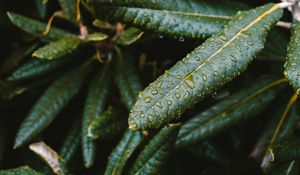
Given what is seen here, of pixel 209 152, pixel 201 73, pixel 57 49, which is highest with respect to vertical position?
pixel 201 73

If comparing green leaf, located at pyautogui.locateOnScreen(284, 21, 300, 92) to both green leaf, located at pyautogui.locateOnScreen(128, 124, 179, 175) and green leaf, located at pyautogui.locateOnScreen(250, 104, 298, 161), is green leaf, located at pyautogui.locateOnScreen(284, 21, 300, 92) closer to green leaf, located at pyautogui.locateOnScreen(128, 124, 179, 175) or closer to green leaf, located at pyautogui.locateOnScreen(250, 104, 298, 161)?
green leaf, located at pyautogui.locateOnScreen(128, 124, 179, 175)

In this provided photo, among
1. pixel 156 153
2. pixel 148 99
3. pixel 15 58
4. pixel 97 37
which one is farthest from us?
pixel 15 58

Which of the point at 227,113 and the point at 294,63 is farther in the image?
the point at 227,113

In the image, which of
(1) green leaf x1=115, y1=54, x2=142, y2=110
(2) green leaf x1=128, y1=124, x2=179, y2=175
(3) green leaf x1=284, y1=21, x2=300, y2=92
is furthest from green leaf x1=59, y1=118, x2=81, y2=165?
(3) green leaf x1=284, y1=21, x2=300, y2=92

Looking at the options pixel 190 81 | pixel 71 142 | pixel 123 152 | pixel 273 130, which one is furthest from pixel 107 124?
pixel 273 130

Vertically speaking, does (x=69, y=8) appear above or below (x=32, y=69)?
above

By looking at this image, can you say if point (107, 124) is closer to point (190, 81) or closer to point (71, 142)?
point (71, 142)

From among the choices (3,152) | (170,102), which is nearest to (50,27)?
(3,152)

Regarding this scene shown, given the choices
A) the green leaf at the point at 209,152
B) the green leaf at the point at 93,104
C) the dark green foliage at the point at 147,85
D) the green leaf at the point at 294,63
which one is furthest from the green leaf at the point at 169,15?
the green leaf at the point at 209,152
